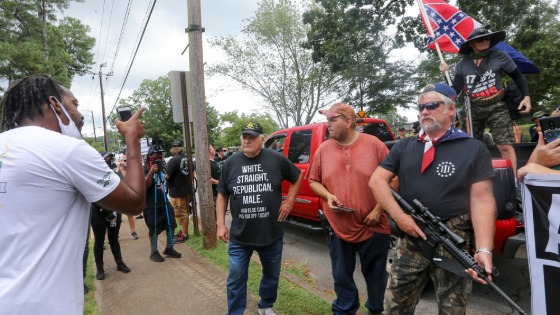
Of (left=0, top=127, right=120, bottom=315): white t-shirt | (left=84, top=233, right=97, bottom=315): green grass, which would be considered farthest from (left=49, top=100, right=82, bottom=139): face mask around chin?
(left=84, top=233, right=97, bottom=315): green grass

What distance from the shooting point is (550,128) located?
1.93 meters

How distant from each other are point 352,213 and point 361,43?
1346cm

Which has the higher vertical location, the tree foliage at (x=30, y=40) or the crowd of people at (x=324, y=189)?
the tree foliage at (x=30, y=40)

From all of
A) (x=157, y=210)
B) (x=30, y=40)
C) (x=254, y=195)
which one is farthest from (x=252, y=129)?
(x=30, y=40)

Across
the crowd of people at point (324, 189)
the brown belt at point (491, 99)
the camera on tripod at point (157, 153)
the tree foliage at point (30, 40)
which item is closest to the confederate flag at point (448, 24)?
the crowd of people at point (324, 189)

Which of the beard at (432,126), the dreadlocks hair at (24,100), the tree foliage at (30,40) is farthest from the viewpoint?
the tree foliage at (30,40)

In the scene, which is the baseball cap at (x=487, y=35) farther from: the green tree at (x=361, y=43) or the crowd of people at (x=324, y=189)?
the green tree at (x=361, y=43)

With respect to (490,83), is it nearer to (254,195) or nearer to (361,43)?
A: (254,195)

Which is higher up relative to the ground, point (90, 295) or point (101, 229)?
point (101, 229)

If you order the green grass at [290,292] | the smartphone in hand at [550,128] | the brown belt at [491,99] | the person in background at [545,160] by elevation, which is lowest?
the green grass at [290,292]

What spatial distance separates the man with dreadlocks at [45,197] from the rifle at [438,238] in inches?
64.8

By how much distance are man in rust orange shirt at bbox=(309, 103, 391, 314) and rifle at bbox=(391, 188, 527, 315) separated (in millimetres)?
667

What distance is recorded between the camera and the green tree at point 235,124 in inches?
1770

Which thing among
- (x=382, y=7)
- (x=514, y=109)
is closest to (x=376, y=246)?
(x=514, y=109)
